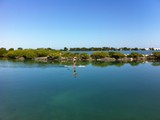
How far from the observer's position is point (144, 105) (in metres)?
10.3

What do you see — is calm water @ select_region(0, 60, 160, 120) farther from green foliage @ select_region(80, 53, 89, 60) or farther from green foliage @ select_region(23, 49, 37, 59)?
green foliage @ select_region(23, 49, 37, 59)

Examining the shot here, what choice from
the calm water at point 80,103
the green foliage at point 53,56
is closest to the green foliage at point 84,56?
the green foliage at point 53,56

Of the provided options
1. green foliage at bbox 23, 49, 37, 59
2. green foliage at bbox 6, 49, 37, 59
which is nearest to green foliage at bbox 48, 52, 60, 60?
green foliage at bbox 23, 49, 37, 59

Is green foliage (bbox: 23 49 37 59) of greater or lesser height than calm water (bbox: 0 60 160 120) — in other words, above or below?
above

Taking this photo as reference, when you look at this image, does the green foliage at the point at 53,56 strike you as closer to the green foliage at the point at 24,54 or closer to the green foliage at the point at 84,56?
the green foliage at the point at 24,54

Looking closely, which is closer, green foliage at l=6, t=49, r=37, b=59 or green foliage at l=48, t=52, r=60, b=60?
green foliage at l=48, t=52, r=60, b=60

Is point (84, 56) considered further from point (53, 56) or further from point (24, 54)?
point (24, 54)

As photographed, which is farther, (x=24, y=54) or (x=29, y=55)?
(x=24, y=54)

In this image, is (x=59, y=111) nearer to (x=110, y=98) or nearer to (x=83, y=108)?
(x=83, y=108)

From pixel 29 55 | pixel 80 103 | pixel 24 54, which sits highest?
pixel 24 54

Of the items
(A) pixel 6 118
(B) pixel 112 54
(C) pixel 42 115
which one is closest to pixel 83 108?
(C) pixel 42 115

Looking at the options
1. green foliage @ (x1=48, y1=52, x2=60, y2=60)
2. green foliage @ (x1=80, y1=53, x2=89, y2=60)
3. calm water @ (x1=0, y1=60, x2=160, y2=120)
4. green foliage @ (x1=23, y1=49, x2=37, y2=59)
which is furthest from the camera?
green foliage @ (x1=23, y1=49, x2=37, y2=59)

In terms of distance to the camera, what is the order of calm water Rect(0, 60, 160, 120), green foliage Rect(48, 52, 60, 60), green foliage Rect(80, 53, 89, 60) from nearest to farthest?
calm water Rect(0, 60, 160, 120) < green foliage Rect(48, 52, 60, 60) < green foliage Rect(80, 53, 89, 60)

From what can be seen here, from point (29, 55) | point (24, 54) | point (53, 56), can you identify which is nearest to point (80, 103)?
point (53, 56)
